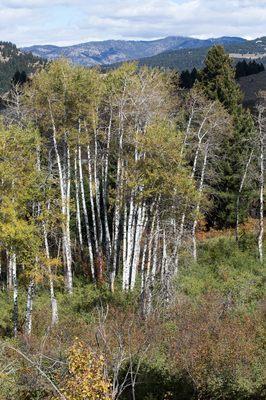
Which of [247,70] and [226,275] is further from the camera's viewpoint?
[247,70]

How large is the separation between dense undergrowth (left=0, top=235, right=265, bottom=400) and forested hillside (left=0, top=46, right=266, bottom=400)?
0.20ft

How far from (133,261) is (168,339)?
693 cm

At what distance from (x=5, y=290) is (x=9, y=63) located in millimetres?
186491

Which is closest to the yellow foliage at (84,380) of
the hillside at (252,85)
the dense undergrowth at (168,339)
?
the dense undergrowth at (168,339)

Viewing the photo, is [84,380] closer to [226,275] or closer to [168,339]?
[168,339]

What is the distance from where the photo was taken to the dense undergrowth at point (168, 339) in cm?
1470

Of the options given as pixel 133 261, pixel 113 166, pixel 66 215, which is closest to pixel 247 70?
pixel 113 166

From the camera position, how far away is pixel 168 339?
717 inches

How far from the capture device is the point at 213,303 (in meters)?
21.7

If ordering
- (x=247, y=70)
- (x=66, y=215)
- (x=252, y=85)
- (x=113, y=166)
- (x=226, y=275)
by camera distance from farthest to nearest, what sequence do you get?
(x=247, y=70) < (x=252, y=85) < (x=113, y=166) < (x=226, y=275) < (x=66, y=215)

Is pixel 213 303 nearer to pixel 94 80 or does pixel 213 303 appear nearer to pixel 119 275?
pixel 119 275

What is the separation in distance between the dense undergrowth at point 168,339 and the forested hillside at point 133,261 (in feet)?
0.20

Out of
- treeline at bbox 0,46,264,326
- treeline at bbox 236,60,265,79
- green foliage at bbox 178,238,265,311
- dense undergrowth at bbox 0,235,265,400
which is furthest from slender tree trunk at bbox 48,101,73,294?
treeline at bbox 236,60,265,79

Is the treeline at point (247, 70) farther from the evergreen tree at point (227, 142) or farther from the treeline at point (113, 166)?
the treeline at point (113, 166)
